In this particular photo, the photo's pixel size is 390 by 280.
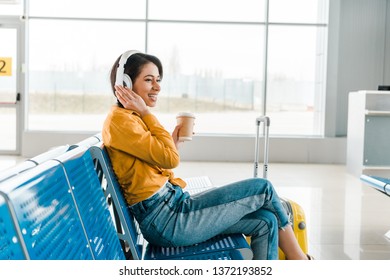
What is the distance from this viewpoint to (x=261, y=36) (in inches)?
357

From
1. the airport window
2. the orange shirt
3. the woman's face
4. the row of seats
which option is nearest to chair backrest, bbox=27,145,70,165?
the row of seats

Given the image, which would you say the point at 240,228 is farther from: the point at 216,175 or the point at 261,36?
the point at 261,36

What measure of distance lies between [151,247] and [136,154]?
0.41 metres

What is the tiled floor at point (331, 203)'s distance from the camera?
12.3ft

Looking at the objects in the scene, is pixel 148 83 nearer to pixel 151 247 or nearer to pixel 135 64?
pixel 135 64

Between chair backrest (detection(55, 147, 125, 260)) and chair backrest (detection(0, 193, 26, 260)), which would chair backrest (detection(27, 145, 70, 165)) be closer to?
chair backrest (detection(55, 147, 125, 260))

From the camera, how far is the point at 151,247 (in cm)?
221

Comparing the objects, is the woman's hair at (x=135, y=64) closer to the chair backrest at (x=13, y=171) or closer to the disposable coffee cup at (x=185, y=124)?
the disposable coffee cup at (x=185, y=124)

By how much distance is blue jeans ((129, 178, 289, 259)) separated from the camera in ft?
6.80

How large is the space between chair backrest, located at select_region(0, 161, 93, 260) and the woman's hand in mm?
783

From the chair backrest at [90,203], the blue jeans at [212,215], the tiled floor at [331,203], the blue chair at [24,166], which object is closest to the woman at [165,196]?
the blue jeans at [212,215]

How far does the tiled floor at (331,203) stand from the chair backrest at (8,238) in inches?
107
